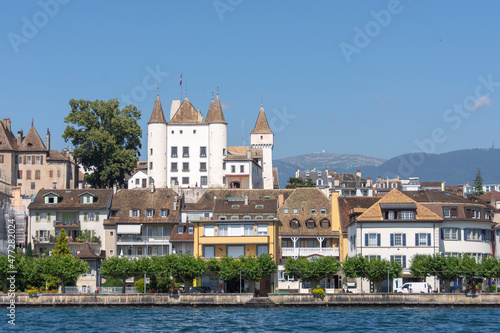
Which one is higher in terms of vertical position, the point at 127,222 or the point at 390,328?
the point at 127,222

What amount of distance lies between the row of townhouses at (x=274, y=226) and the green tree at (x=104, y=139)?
15.7m

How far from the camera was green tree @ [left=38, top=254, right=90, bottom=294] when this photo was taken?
79000mm

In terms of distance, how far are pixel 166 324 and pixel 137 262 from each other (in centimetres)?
2006

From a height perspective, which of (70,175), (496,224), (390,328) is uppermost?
(70,175)

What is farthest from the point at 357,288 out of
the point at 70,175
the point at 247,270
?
the point at 70,175

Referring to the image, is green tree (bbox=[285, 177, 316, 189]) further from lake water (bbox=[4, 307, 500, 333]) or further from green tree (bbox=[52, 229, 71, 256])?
lake water (bbox=[4, 307, 500, 333])

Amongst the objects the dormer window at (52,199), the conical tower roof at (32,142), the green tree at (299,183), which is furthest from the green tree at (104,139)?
the green tree at (299,183)

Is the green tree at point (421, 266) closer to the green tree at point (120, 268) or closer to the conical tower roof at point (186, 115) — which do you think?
the green tree at point (120, 268)

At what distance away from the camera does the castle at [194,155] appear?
131875 mm

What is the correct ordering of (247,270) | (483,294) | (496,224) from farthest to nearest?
1. (496,224)
2. (247,270)
3. (483,294)

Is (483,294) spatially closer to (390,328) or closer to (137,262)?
(390,328)

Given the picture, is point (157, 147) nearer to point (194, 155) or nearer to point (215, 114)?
point (194, 155)

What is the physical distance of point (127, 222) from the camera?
9706cm

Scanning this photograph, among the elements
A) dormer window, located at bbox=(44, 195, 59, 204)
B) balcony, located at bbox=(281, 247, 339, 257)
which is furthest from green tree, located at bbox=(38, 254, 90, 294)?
balcony, located at bbox=(281, 247, 339, 257)
